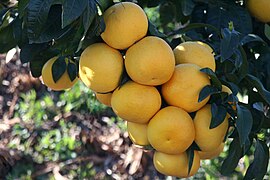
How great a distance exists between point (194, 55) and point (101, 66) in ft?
0.56

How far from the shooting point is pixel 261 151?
106cm

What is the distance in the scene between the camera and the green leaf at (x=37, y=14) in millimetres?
846

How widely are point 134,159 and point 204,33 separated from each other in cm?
167

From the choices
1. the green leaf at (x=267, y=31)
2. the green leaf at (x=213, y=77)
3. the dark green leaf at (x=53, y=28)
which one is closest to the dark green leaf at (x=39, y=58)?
the dark green leaf at (x=53, y=28)

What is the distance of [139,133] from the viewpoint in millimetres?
956

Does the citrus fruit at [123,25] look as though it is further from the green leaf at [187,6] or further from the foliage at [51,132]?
the foliage at [51,132]

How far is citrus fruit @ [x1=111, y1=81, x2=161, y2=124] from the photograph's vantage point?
886 mm

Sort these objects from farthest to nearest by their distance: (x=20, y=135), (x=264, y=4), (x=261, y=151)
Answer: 1. (x=20, y=135)
2. (x=264, y=4)
3. (x=261, y=151)

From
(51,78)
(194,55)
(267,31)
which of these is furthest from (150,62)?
(267,31)

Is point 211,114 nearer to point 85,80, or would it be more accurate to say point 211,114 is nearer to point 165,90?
point 165,90

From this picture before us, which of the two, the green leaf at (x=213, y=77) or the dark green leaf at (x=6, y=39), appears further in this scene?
the dark green leaf at (x=6, y=39)

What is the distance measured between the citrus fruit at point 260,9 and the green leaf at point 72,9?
1.80 ft

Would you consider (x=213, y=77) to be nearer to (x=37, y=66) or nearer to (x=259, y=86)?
(x=259, y=86)

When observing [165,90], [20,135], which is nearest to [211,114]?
[165,90]
